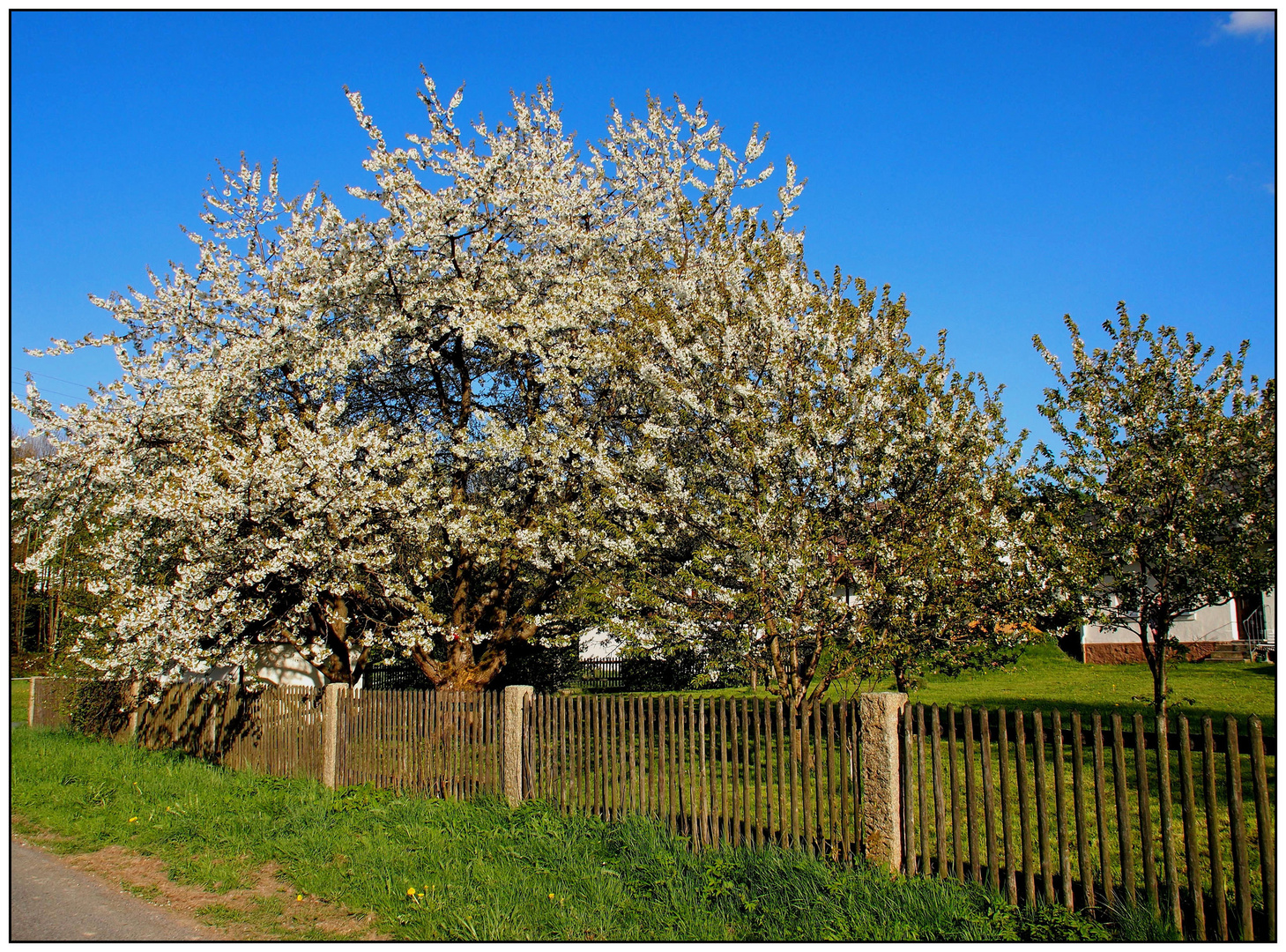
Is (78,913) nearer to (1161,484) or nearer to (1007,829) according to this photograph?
(1007,829)

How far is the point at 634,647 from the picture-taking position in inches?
307

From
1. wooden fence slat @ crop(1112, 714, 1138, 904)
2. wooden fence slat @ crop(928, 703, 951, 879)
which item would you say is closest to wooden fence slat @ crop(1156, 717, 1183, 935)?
wooden fence slat @ crop(1112, 714, 1138, 904)

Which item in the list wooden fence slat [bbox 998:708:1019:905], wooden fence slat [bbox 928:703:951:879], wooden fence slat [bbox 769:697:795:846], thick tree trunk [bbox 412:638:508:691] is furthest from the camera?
thick tree trunk [bbox 412:638:508:691]

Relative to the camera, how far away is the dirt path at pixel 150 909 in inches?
205

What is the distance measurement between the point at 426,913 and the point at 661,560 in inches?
170

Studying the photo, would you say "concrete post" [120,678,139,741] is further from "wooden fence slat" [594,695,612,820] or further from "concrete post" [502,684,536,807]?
"wooden fence slat" [594,695,612,820]

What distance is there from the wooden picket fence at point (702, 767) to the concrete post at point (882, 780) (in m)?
0.09

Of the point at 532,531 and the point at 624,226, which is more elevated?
the point at 624,226

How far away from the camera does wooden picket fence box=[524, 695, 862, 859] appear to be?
225 inches

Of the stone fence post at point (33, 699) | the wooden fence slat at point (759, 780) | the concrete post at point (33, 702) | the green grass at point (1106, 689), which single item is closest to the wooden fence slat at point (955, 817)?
the wooden fence slat at point (759, 780)

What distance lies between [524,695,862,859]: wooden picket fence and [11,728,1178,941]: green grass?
239 millimetres

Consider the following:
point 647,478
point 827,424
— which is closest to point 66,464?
point 647,478

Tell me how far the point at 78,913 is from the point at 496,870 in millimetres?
2905

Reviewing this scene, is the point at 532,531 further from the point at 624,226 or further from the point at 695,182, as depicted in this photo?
the point at 695,182
